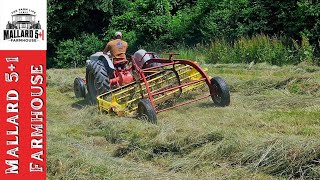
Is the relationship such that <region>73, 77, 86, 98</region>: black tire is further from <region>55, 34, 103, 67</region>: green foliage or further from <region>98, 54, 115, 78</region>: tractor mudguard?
<region>55, 34, 103, 67</region>: green foliage

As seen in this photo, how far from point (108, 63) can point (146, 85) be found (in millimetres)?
1787

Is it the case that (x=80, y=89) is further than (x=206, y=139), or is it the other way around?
(x=80, y=89)

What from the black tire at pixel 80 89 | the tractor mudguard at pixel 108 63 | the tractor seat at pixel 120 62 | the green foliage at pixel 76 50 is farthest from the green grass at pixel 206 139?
the green foliage at pixel 76 50

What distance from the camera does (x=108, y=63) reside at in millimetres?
9508

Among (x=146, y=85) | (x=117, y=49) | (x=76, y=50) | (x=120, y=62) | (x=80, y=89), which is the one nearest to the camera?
(x=146, y=85)

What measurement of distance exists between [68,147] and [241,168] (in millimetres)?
2008

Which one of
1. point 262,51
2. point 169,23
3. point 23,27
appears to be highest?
point 169,23

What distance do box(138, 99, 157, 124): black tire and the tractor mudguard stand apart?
6.16 feet

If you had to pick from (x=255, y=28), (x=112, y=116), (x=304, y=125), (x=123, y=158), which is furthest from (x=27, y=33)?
(x=255, y=28)

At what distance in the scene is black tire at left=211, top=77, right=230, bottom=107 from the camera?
848cm

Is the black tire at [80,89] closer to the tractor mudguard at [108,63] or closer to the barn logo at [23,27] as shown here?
the tractor mudguard at [108,63]

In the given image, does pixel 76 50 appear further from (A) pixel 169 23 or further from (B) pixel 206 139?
(B) pixel 206 139

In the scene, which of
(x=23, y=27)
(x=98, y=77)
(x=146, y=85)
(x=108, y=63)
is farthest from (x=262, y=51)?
(x=23, y=27)

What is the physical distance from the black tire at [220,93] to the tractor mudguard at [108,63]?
1976 millimetres
